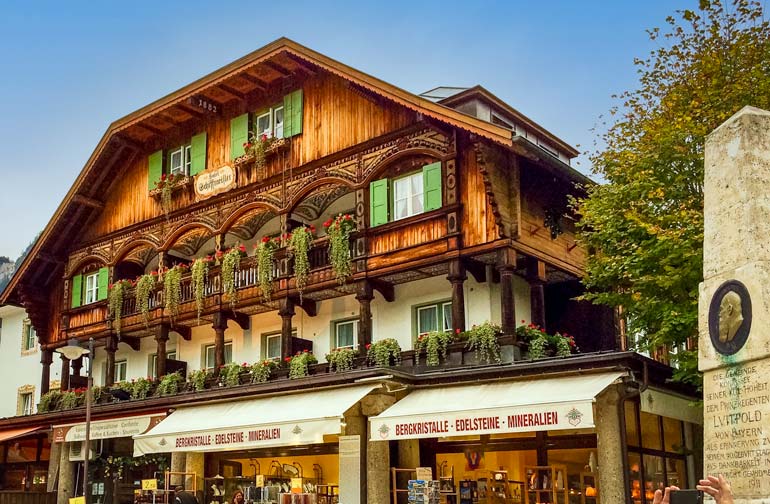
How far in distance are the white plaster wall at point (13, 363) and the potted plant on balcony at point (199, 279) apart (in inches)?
463

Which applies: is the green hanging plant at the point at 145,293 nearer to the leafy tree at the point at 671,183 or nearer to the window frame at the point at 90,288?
the window frame at the point at 90,288

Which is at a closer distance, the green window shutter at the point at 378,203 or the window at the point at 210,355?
the green window shutter at the point at 378,203

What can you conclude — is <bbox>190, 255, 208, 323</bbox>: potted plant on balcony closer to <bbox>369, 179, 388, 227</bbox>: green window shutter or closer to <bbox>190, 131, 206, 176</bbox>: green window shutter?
<bbox>190, 131, 206, 176</bbox>: green window shutter

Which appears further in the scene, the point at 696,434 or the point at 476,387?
the point at 696,434

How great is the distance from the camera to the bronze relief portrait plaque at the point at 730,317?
8.13 metres

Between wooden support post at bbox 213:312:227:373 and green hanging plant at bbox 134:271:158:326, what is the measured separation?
8.93ft

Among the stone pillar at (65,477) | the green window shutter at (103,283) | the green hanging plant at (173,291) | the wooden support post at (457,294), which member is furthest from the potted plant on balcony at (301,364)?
the green window shutter at (103,283)

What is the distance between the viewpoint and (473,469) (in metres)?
17.8

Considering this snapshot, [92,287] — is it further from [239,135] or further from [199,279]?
[239,135]

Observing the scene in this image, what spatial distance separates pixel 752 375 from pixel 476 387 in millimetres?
8720

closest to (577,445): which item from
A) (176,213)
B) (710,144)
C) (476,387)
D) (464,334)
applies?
(476,387)

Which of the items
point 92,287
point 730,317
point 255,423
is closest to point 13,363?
point 92,287

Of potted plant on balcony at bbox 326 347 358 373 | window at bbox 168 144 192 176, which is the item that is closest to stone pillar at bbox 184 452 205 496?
potted plant on balcony at bbox 326 347 358 373

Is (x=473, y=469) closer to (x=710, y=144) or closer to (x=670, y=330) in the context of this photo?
(x=670, y=330)
